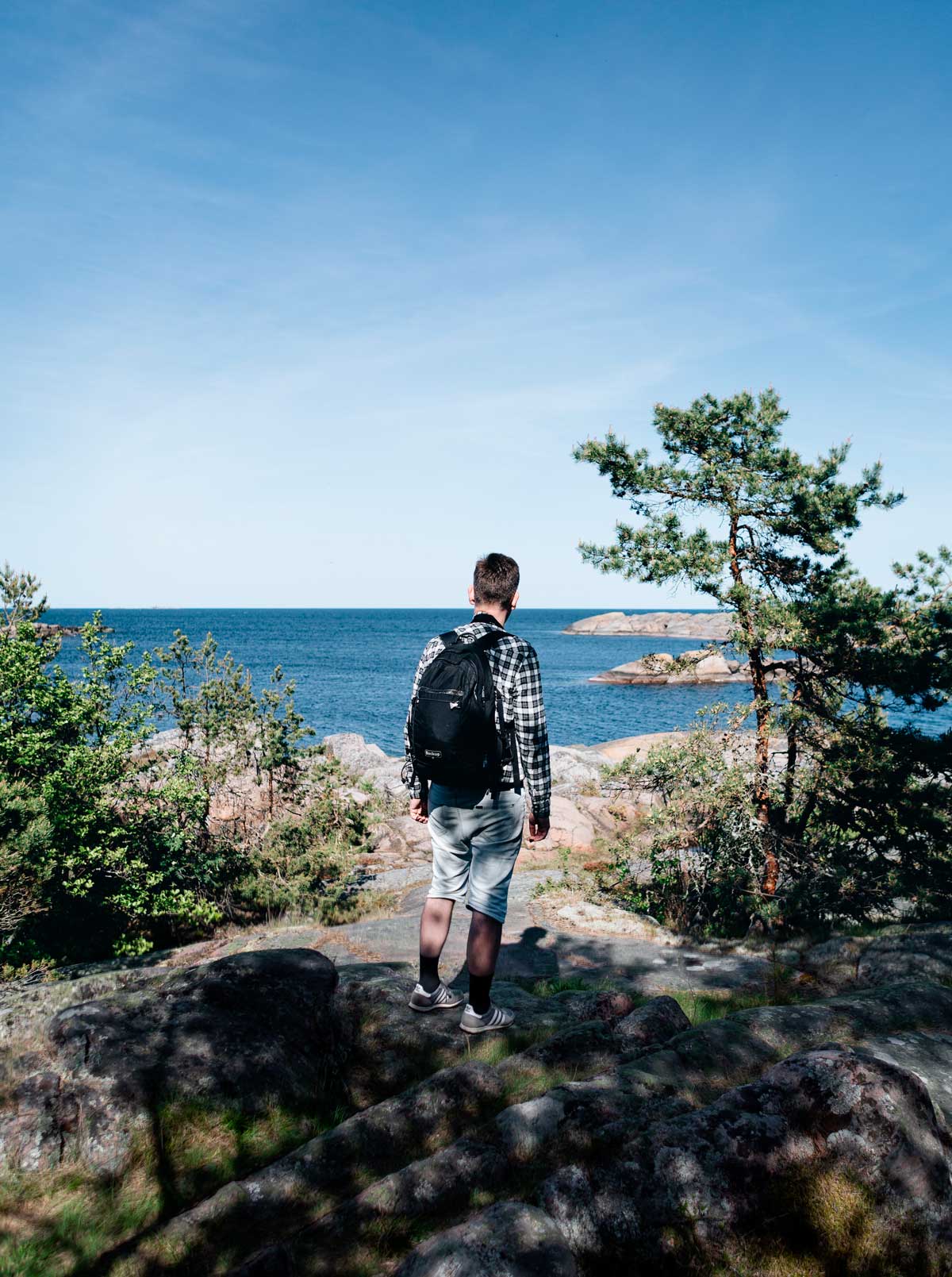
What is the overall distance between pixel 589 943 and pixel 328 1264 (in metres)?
6.30

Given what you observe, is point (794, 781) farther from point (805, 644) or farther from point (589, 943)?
point (589, 943)

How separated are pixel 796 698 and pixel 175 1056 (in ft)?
32.0

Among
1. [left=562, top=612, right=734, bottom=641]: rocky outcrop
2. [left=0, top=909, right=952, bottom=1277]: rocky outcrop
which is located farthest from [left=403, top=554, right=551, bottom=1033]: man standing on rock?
[left=562, top=612, right=734, bottom=641]: rocky outcrop

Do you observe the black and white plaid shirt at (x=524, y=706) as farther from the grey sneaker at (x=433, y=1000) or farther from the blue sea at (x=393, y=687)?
the blue sea at (x=393, y=687)

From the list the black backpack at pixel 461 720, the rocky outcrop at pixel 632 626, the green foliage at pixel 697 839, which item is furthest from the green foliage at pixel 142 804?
the rocky outcrop at pixel 632 626

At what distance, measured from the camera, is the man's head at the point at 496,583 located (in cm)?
408

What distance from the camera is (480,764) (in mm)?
3770

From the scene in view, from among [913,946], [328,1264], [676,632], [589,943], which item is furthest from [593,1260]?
[676,632]

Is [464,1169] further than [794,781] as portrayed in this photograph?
No

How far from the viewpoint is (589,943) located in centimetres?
804

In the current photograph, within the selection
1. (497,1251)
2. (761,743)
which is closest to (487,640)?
(497,1251)

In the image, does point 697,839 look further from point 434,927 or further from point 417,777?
point 417,777

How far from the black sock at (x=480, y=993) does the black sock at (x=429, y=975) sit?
30 cm

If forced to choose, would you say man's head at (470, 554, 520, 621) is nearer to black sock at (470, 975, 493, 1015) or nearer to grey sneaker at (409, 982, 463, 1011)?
black sock at (470, 975, 493, 1015)
